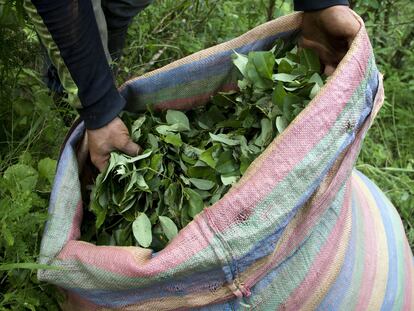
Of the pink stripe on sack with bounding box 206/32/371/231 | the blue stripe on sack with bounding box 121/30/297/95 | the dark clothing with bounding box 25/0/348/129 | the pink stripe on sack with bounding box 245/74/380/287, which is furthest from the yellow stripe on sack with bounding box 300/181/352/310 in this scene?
the dark clothing with bounding box 25/0/348/129

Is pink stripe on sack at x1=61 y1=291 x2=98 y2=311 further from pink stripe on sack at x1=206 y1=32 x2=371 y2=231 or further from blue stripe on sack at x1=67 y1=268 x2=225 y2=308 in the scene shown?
pink stripe on sack at x1=206 y1=32 x2=371 y2=231

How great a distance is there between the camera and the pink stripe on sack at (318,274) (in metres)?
0.89

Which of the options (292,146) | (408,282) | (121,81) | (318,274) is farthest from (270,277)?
(121,81)

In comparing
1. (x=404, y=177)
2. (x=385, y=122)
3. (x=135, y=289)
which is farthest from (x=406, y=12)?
(x=135, y=289)

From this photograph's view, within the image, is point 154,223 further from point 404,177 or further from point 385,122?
point 385,122

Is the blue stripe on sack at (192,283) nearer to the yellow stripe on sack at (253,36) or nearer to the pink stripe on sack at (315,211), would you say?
the pink stripe on sack at (315,211)

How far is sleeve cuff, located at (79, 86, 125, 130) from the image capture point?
0.91 metres

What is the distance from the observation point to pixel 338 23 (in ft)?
3.28

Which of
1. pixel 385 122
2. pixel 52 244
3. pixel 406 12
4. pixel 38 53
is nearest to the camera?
pixel 52 244

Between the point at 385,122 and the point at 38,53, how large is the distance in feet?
4.04

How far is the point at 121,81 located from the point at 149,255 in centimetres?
86

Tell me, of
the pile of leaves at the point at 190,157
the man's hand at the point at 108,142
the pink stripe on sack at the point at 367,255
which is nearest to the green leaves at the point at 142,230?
the pile of leaves at the point at 190,157

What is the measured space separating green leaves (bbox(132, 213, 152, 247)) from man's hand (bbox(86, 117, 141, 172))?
0.40 ft

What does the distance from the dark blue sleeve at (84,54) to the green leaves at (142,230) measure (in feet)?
0.58
